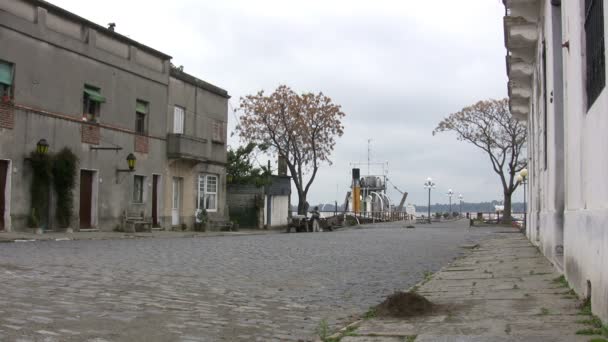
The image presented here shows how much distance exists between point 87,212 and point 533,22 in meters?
17.7

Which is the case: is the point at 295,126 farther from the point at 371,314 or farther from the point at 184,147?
the point at 371,314

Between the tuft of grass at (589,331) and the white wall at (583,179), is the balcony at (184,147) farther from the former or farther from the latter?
the tuft of grass at (589,331)

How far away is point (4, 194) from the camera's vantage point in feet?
68.8

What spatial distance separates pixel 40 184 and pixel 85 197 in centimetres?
292


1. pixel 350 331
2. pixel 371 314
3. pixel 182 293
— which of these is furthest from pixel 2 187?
pixel 350 331

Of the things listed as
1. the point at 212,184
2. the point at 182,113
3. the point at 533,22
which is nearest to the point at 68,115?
the point at 182,113

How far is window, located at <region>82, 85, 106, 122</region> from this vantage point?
25.1 m

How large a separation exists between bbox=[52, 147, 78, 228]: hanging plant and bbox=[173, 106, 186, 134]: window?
7.87 meters

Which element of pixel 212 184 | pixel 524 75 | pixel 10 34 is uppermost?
pixel 10 34

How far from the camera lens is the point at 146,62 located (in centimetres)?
2888

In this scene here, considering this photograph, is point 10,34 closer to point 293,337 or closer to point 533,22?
point 533,22

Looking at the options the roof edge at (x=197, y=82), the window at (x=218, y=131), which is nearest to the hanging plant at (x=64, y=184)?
the roof edge at (x=197, y=82)

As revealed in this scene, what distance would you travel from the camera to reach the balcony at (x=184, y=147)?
99.0ft

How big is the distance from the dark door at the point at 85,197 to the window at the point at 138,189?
2855 mm
